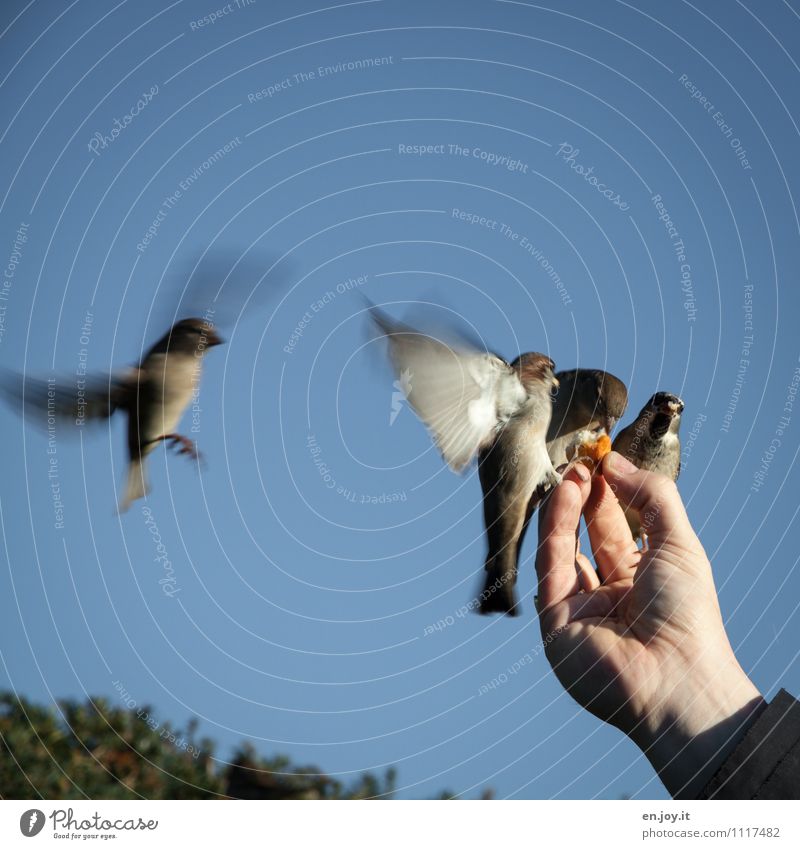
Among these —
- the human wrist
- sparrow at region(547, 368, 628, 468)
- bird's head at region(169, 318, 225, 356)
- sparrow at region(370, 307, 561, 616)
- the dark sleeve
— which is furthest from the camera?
bird's head at region(169, 318, 225, 356)

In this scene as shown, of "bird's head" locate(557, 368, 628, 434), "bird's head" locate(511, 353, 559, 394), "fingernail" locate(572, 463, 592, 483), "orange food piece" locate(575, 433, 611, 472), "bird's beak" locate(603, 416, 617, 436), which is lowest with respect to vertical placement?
"fingernail" locate(572, 463, 592, 483)

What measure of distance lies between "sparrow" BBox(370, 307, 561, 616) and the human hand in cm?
32

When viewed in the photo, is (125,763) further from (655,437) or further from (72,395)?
(655,437)

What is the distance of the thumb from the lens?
300cm

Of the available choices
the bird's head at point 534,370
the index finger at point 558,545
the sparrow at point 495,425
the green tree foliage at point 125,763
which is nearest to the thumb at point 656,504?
the index finger at point 558,545

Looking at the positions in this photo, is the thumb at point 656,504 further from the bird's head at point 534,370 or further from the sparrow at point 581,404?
the bird's head at point 534,370

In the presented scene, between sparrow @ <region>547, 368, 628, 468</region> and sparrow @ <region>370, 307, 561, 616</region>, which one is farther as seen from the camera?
sparrow @ <region>547, 368, 628, 468</region>

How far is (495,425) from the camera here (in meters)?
3.59

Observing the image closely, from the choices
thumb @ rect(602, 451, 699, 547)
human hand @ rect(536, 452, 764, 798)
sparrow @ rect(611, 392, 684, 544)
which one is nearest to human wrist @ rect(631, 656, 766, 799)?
human hand @ rect(536, 452, 764, 798)

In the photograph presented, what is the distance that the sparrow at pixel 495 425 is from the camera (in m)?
3.49

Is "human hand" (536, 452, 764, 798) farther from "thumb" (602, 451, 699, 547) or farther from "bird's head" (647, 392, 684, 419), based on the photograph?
"bird's head" (647, 392, 684, 419)

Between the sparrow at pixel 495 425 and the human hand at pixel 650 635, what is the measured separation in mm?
323

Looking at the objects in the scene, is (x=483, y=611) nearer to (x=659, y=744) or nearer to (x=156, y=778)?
(x=659, y=744)
